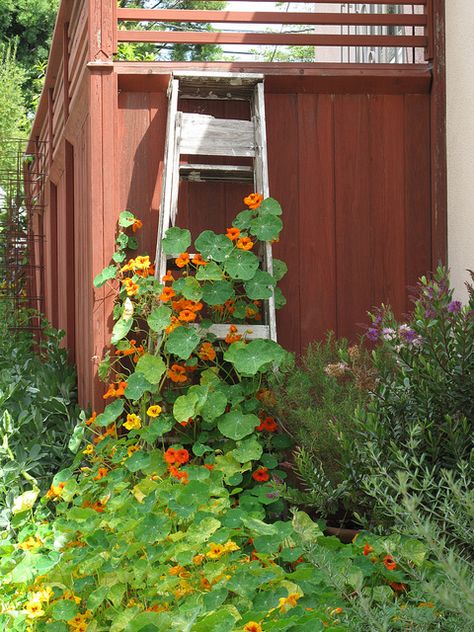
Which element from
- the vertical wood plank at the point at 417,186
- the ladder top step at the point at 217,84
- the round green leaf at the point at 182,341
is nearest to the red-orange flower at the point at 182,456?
the round green leaf at the point at 182,341

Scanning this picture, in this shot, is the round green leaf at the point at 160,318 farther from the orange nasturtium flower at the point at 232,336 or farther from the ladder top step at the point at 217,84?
the ladder top step at the point at 217,84

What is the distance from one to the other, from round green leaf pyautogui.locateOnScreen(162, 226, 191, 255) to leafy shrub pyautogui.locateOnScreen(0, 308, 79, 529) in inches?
40.8

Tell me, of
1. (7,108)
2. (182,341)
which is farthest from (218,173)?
(7,108)

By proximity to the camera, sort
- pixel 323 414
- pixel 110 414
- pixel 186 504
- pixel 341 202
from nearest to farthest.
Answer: pixel 186 504 < pixel 323 414 < pixel 110 414 < pixel 341 202

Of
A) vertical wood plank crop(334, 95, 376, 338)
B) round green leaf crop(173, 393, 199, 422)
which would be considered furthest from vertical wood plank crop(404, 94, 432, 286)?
round green leaf crop(173, 393, 199, 422)

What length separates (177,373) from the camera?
425 centimetres

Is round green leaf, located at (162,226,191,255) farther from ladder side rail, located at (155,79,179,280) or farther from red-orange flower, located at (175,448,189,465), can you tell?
red-orange flower, located at (175,448,189,465)

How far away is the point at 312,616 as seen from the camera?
8.32ft

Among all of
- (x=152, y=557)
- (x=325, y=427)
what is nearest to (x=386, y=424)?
(x=325, y=427)

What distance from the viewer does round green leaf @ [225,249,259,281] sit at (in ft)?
13.7

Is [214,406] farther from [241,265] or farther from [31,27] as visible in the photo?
[31,27]

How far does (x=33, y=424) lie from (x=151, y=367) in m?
1.08

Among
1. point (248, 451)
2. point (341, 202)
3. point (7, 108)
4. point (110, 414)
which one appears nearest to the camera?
point (248, 451)

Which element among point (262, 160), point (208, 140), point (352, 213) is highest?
point (208, 140)
